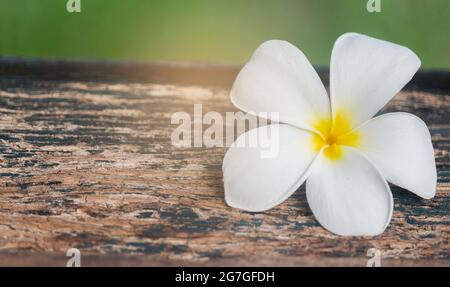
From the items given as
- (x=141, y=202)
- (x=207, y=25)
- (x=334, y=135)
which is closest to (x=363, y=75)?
(x=334, y=135)

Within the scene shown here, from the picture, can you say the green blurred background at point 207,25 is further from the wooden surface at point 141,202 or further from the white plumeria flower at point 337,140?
the white plumeria flower at point 337,140

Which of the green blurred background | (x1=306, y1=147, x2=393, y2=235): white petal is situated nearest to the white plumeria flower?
(x1=306, y1=147, x2=393, y2=235): white petal

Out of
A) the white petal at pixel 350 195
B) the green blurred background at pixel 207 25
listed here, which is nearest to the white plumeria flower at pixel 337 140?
the white petal at pixel 350 195

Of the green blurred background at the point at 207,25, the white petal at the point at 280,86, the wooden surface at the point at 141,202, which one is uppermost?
the green blurred background at the point at 207,25

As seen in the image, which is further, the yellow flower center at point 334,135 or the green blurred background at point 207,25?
the green blurred background at point 207,25

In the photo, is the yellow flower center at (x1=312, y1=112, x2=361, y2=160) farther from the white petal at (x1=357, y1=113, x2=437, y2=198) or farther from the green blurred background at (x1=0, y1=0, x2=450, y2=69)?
the green blurred background at (x1=0, y1=0, x2=450, y2=69)

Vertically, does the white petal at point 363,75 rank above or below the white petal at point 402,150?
above
